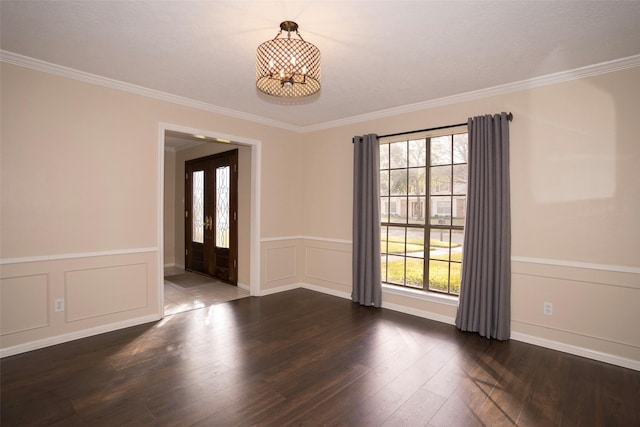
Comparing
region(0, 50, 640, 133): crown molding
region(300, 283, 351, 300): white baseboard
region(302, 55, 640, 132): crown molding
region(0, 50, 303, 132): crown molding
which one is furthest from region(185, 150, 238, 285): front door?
region(302, 55, 640, 132): crown molding

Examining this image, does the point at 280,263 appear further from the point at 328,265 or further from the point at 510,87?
the point at 510,87

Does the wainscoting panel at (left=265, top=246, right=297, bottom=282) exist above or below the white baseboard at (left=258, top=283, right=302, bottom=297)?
above

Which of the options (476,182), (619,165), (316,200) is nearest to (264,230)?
→ (316,200)

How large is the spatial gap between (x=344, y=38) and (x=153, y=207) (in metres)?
2.89

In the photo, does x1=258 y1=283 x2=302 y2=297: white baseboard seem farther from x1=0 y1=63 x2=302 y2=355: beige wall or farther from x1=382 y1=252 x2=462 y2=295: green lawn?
x1=382 y1=252 x2=462 y2=295: green lawn

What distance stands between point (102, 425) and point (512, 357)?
3379mm

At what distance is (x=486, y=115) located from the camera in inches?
144

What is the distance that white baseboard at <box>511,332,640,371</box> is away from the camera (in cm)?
296

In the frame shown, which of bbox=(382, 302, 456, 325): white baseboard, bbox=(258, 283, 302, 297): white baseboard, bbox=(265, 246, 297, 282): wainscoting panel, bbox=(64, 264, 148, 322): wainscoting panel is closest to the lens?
bbox=(64, 264, 148, 322): wainscoting panel

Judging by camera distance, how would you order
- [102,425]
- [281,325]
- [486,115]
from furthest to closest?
[281,325] < [486,115] < [102,425]

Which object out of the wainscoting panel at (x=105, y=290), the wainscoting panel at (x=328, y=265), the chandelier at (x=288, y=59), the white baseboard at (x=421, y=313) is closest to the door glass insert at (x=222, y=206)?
the wainscoting panel at (x=328, y=265)

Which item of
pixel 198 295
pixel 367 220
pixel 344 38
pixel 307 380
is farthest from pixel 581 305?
pixel 198 295

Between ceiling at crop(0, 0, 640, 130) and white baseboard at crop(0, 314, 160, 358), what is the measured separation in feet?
8.80

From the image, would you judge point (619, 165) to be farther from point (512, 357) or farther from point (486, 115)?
point (512, 357)
